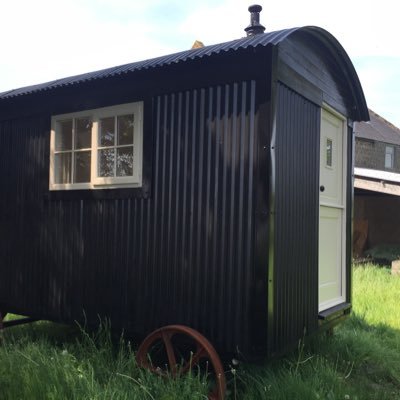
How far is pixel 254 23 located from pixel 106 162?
7.84 feet

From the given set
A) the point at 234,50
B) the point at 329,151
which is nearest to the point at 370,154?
the point at 329,151

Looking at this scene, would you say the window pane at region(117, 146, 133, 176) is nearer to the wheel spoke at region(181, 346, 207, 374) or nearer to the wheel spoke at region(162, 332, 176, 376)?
the wheel spoke at region(162, 332, 176, 376)

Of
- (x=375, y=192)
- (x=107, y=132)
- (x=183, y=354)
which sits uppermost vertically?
(x=107, y=132)

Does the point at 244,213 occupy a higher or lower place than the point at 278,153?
lower

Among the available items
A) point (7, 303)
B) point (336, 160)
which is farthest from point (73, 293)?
point (336, 160)

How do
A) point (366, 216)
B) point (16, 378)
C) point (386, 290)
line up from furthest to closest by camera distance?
point (366, 216), point (386, 290), point (16, 378)

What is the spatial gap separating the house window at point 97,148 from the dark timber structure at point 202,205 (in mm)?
105

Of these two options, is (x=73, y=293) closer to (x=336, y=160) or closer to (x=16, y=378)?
(x=16, y=378)

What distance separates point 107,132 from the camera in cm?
510

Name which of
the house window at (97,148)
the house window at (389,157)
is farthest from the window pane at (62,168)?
the house window at (389,157)

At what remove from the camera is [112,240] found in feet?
16.2

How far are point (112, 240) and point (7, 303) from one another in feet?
6.40

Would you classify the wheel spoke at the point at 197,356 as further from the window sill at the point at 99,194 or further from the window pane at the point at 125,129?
the window pane at the point at 125,129

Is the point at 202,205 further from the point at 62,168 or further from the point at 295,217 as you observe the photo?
the point at 62,168
